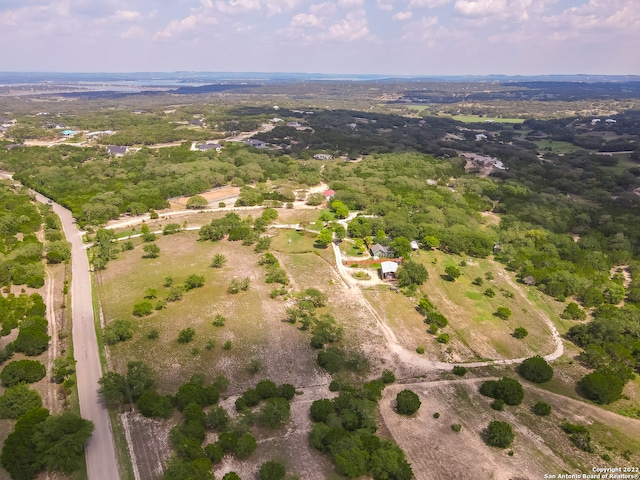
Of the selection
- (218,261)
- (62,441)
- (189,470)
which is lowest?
(218,261)

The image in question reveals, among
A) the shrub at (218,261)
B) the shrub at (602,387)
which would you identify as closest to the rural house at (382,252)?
the shrub at (218,261)

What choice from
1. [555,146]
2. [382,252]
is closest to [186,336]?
[382,252]

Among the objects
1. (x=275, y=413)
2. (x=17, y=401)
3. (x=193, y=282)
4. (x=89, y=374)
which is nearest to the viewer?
(x=275, y=413)

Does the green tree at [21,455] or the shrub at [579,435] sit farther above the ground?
the green tree at [21,455]

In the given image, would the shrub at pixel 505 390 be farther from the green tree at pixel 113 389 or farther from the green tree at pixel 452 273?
the green tree at pixel 113 389

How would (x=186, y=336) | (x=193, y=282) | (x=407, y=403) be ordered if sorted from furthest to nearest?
(x=193, y=282), (x=186, y=336), (x=407, y=403)

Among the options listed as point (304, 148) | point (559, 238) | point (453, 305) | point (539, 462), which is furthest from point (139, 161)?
point (539, 462)

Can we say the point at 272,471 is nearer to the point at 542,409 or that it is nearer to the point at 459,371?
the point at 459,371
